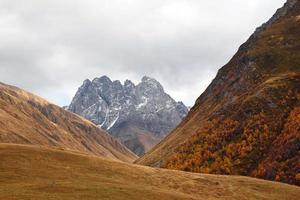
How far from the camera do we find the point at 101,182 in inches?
2655

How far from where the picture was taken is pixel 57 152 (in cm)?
8312

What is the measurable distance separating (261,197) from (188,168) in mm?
123563


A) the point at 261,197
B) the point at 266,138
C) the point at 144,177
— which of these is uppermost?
the point at 266,138

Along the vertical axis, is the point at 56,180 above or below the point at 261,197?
above

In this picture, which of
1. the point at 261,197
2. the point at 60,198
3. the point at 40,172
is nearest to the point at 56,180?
the point at 40,172

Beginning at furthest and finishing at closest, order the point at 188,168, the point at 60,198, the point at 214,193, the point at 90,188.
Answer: the point at 188,168 < the point at 214,193 < the point at 90,188 < the point at 60,198


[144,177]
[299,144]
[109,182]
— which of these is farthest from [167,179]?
[299,144]

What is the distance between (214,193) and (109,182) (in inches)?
667

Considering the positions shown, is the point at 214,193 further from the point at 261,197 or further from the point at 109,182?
the point at 109,182

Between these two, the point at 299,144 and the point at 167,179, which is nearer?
the point at 167,179

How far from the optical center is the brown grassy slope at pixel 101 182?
58.7m

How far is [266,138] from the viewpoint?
194 metres

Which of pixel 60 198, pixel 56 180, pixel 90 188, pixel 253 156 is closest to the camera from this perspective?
pixel 60 198

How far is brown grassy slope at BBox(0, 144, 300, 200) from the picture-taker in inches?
2309
